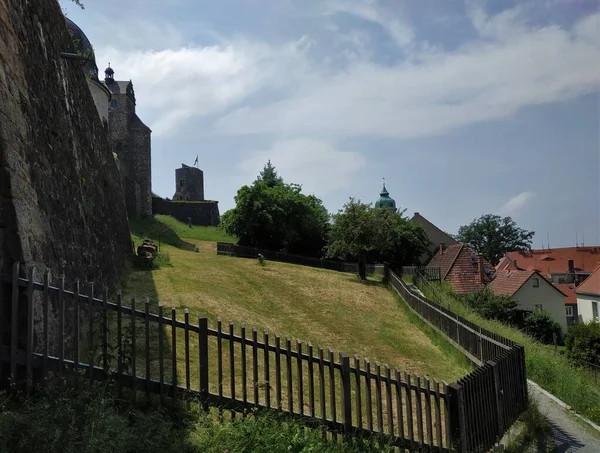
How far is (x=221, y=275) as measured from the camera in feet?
66.2

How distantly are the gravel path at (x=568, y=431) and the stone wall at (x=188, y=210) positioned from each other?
1945 inches

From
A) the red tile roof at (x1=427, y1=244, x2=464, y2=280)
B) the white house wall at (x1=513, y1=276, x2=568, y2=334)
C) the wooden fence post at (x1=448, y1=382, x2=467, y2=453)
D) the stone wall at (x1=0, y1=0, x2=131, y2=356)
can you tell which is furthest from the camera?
the white house wall at (x1=513, y1=276, x2=568, y2=334)

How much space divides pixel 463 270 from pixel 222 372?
32036mm

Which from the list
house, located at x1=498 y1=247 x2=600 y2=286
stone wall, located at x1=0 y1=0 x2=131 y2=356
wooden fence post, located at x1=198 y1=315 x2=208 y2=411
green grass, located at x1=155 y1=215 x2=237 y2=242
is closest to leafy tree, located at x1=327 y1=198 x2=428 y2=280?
stone wall, located at x1=0 y1=0 x2=131 y2=356

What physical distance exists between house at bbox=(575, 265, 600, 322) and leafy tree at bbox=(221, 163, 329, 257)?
22.0 metres

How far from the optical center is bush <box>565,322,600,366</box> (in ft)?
86.5

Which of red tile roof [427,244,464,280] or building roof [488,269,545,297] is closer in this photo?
building roof [488,269,545,297]

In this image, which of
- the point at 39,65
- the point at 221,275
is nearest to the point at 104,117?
the point at 221,275

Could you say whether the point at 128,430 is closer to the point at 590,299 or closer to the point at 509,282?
the point at 509,282

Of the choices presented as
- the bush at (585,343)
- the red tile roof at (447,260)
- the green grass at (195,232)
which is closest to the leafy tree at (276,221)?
the green grass at (195,232)

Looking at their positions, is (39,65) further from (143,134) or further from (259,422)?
(143,134)

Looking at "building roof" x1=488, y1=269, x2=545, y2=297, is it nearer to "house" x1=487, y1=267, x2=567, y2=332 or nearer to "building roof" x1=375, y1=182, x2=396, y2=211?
"house" x1=487, y1=267, x2=567, y2=332

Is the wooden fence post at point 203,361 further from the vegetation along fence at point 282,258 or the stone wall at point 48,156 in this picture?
the vegetation along fence at point 282,258

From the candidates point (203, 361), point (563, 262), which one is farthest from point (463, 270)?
point (563, 262)
